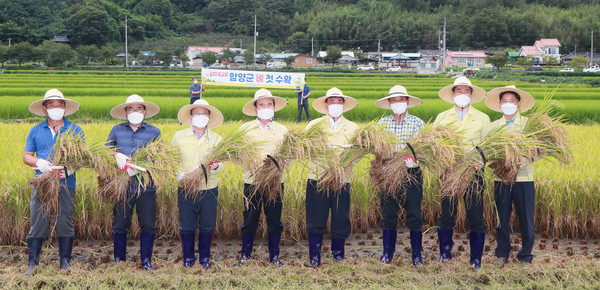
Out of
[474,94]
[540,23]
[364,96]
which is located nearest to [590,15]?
[540,23]

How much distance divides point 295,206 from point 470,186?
198cm

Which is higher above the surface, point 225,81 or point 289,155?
point 225,81

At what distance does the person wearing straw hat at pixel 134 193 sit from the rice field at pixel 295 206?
928 mm

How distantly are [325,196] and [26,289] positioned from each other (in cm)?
249

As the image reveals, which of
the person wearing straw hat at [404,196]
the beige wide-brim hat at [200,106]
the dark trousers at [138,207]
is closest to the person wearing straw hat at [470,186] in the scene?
the person wearing straw hat at [404,196]

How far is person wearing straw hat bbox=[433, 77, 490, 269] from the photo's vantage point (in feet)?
16.5

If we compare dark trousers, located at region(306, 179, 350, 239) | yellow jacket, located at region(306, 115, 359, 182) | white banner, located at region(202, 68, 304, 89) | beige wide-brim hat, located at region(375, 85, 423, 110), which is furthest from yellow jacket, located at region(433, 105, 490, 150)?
white banner, located at region(202, 68, 304, 89)

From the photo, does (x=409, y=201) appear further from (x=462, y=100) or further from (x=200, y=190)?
(x=200, y=190)

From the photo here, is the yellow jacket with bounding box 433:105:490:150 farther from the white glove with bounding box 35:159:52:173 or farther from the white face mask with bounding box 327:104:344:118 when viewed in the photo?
the white glove with bounding box 35:159:52:173

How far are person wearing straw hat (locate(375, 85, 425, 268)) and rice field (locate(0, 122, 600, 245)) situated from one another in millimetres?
804

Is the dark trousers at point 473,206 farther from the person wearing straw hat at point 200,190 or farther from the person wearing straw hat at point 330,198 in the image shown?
the person wearing straw hat at point 200,190

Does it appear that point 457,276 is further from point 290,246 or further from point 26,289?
point 26,289

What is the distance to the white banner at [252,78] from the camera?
23828mm

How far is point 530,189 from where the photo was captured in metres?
4.92
